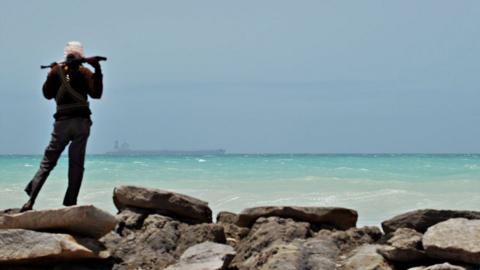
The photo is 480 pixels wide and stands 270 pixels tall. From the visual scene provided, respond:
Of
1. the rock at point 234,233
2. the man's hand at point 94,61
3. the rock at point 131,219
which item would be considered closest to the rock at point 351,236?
the rock at point 234,233

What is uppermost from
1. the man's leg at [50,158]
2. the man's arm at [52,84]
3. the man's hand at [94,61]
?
the man's hand at [94,61]

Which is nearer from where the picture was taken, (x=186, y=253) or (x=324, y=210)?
(x=186, y=253)

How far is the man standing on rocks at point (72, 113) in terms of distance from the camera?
7328 mm

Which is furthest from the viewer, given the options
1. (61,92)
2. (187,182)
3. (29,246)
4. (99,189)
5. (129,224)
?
A: (187,182)

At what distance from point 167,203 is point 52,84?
1.75 metres

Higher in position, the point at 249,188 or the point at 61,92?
the point at 61,92

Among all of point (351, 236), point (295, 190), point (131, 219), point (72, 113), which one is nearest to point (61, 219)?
point (72, 113)

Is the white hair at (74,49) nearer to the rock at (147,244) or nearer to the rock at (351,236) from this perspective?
the rock at (147,244)

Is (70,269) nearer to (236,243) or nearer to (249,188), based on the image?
(236,243)

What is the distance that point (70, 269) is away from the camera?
261 inches

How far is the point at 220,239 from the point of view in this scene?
763cm

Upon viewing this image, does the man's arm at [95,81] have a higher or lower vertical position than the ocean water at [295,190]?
higher

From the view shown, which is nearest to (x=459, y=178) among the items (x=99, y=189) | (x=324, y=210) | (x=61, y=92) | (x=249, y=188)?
(x=249, y=188)

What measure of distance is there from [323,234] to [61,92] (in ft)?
9.86
